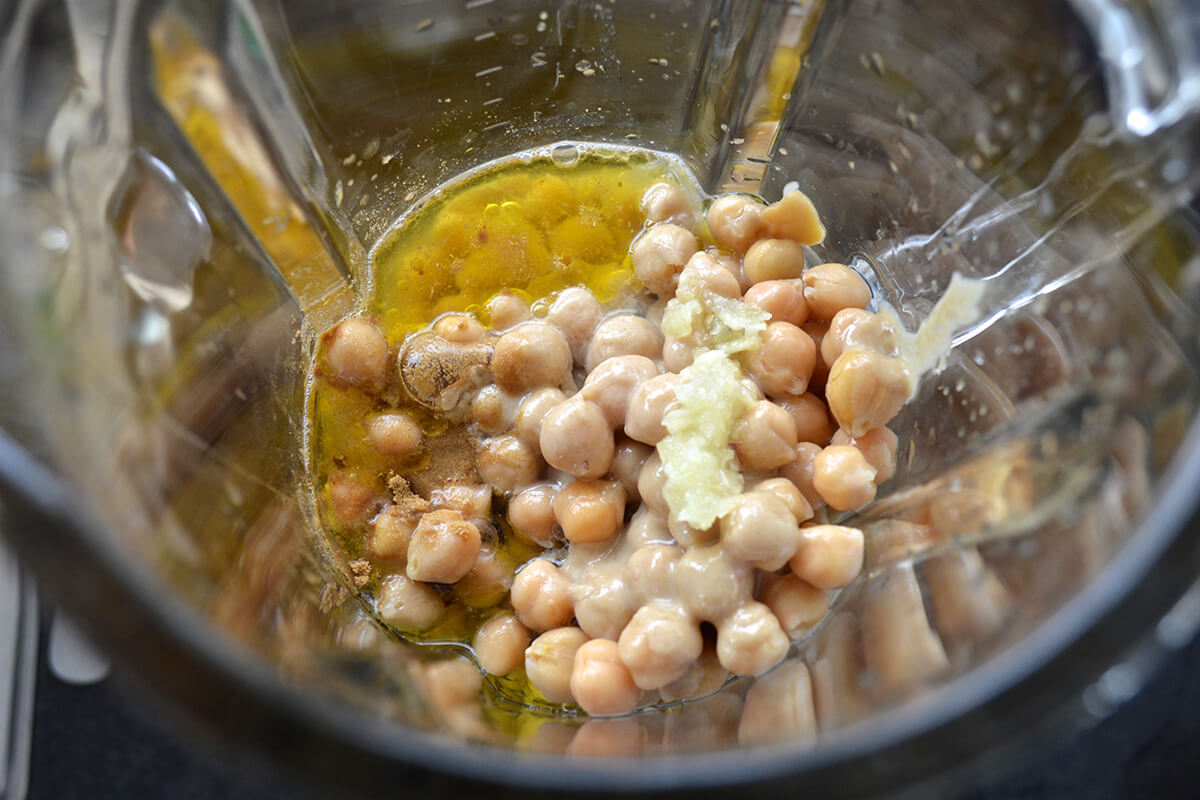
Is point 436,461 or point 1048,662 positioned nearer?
point 1048,662

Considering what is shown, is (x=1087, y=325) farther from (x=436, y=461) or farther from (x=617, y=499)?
(x=436, y=461)

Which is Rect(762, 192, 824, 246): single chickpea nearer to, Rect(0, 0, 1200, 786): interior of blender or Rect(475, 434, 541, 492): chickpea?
Rect(0, 0, 1200, 786): interior of blender

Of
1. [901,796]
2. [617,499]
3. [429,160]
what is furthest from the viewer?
[429,160]

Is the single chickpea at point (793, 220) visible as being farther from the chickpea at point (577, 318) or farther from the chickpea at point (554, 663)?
the chickpea at point (554, 663)

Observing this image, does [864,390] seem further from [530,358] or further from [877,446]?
[530,358]

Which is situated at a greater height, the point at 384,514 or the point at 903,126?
the point at 903,126

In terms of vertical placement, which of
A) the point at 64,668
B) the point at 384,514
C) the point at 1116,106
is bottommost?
the point at 64,668

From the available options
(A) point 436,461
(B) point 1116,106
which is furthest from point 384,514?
(B) point 1116,106

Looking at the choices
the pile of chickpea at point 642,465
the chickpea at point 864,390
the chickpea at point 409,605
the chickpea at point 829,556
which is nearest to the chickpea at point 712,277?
the pile of chickpea at point 642,465
